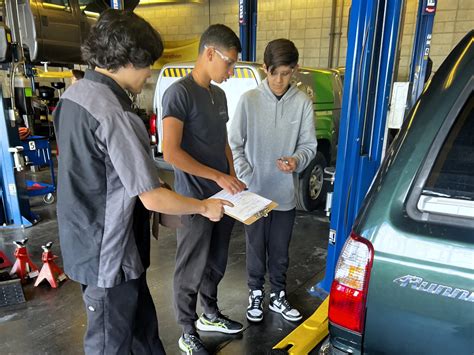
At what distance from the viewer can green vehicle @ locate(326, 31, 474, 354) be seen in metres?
0.94

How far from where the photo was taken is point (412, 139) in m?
1.07

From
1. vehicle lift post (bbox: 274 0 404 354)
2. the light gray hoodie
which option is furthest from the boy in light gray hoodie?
vehicle lift post (bbox: 274 0 404 354)

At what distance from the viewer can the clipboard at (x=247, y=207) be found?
64.4 inches

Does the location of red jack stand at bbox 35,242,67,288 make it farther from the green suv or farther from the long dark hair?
the green suv

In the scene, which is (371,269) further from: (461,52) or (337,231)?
(337,231)

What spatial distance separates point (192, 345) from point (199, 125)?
1.24 m

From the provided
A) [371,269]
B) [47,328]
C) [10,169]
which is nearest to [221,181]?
[371,269]

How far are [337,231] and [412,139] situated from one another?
161 cm

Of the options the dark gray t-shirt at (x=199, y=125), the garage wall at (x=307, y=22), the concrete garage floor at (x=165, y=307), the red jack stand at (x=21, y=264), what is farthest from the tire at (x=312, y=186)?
the garage wall at (x=307, y=22)

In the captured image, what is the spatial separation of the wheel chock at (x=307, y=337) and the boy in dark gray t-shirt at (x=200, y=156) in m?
0.50

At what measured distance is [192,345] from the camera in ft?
7.00

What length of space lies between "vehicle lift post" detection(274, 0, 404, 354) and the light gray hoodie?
308 millimetres

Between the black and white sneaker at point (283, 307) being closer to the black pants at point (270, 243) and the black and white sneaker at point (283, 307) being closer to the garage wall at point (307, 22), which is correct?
the black pants at point (270, 243)

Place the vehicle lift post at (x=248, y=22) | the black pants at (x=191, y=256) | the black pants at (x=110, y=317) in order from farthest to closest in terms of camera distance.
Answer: the vehicle lift post at (x=248, y=22) < the black pants at (x=191, y=256) < the black pants at (x=110, y=317)
